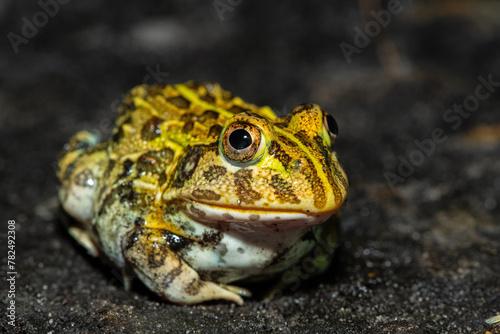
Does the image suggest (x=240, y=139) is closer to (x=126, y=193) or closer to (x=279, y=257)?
(x=279, y=257)

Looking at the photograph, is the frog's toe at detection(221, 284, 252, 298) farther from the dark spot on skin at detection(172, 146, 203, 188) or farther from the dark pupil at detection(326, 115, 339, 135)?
the dark pupil at detection(326, 115, 339, 135)

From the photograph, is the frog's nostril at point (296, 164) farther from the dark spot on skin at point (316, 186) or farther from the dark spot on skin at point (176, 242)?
the dark spot on skin at point (176, 242)

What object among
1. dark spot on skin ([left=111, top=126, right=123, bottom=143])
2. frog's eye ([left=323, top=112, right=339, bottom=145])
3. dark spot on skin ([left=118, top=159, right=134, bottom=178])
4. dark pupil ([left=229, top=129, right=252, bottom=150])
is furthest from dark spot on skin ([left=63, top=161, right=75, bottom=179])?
frog's eye ([left=323, top=112, right=339, bottom=145])

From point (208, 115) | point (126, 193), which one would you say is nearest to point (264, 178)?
point (208, 115)

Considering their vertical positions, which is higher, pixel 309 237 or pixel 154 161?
pixel 154 161

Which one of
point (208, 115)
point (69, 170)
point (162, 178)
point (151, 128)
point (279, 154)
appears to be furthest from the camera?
point (69, 170)

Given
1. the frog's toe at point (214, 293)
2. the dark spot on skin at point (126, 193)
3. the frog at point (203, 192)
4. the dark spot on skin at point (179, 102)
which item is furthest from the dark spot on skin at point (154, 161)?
the frog's toe at point (214, 293)

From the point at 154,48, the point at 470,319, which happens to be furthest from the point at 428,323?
the point at 154,48

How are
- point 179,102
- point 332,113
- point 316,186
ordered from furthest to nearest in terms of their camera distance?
point 332,113 < point 179,102 < point 316,186
